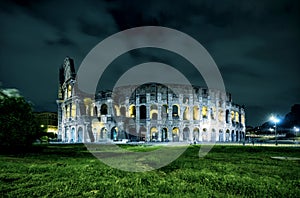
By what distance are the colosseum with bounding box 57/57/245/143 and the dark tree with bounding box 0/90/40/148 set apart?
25339mm

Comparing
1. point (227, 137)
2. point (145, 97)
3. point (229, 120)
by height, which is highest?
point (145, 97)

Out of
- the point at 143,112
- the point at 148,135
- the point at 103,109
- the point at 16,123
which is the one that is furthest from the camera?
the point at 103,109

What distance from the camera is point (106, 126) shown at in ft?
157

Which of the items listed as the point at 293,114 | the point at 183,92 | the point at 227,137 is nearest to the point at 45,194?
the point at 183,92

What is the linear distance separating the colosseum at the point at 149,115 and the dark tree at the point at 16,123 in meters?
25.3

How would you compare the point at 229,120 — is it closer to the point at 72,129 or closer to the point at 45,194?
the point at 72,129

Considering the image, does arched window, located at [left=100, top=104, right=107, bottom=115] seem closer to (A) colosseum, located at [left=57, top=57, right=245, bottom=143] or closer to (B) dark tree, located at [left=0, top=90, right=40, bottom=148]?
(A) colosseum, located at [left=57, top=57, right=245, bottom=143]

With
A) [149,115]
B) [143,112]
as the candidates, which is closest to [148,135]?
[149,115]

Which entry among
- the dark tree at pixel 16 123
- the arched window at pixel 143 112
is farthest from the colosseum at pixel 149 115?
the dark tree at pixel 16 123

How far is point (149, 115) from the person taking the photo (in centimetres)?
4922

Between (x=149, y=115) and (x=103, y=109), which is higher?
(x=103, y=109)

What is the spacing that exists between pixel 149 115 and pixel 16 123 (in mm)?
31063

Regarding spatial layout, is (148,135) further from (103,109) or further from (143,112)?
(103,109)

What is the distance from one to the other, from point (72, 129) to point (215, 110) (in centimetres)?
3234
